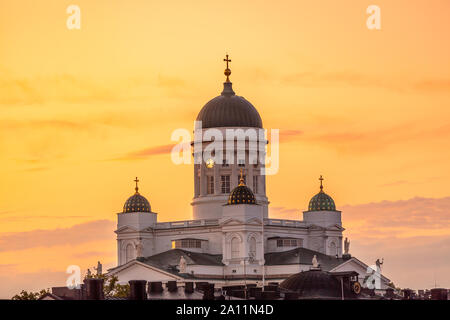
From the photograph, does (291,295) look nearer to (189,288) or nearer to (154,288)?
(189,288)

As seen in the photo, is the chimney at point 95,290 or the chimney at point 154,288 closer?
the chimney at point 95,290

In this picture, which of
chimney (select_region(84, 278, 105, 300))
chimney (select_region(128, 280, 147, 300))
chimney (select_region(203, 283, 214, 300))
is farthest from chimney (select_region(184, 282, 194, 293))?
chimney (select_region(84, 278, 105, 300))

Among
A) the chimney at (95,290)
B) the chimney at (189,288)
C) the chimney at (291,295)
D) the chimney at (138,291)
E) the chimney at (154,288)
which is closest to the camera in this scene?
the chimney at (95,290)

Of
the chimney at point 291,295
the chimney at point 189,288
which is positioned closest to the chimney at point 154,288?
the chimney at point 189,288

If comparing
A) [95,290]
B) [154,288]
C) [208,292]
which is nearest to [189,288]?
[154,288]

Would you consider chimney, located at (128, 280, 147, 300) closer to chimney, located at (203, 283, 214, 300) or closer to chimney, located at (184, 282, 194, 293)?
chimney, located at (203, 283, 214, 300)

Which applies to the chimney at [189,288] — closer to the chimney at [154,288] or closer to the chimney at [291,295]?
the chimney at [154,288]

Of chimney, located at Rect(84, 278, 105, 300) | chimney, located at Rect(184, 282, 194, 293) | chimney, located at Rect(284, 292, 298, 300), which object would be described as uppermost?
chimney, located at Rect(184, 282, 194, 293)

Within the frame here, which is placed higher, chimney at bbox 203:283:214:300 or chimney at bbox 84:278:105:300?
chimney at bbox 203:283:214:300

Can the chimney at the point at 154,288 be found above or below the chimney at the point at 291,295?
above

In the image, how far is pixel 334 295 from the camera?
589 ft
